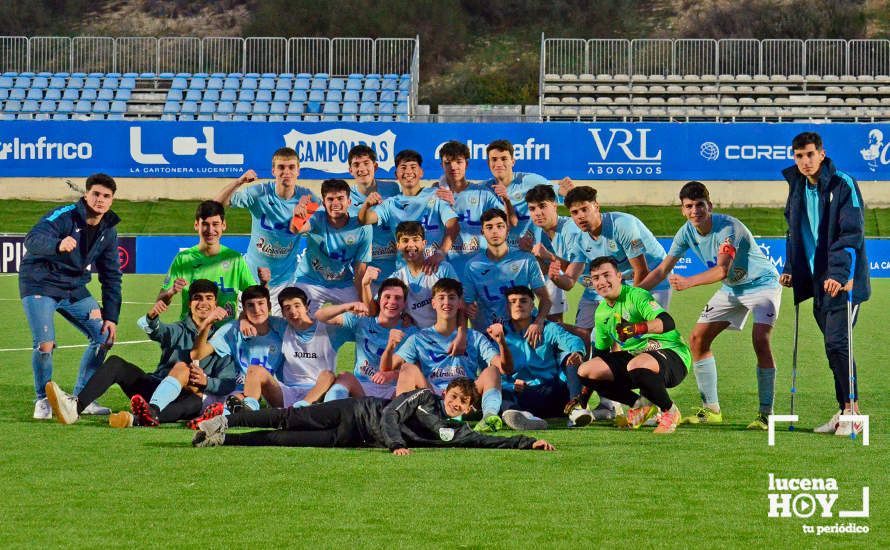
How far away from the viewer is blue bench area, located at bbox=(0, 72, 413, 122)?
33594 millimetres

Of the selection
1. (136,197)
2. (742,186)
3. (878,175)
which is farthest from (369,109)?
(878,175)

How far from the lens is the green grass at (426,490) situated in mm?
5773

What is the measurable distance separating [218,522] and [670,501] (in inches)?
86.7

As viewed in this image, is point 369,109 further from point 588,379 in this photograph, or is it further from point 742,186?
point 588,379

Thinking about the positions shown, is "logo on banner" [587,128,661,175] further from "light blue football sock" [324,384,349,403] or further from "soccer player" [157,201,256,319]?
"light blue football sock" [324,384,349,403]

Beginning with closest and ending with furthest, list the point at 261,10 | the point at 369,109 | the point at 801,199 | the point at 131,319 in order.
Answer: the point at 801,199
the point at 131,319
the point at 369,109
the point at 261,10

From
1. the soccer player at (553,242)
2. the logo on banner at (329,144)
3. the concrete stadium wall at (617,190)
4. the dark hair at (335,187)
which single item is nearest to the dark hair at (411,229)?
the dark hair at (335,187)

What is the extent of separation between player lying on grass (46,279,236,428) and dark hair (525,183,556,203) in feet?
8.12

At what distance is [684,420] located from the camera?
964cm

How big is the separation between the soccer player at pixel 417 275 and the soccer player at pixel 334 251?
61cm

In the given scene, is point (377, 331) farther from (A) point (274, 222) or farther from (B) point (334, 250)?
(A) point (274, 222)

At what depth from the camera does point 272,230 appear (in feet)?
38.2

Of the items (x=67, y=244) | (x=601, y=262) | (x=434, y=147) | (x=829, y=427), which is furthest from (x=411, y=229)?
(x=434, y=147)

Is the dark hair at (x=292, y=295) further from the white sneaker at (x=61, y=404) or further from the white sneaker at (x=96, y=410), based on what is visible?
the white sneaker at (x=61, y=404)
